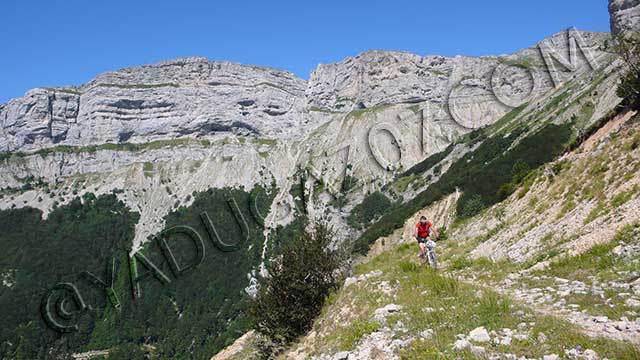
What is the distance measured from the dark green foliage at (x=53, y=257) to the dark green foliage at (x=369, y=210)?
262ft

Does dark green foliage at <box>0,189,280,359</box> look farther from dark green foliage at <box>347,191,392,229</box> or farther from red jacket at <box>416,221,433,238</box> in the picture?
red jacket at <box>416,221,433,238</box>

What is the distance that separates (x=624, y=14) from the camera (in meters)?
89.1

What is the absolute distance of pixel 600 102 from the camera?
59.6 meters

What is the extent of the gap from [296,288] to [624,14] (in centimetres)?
10783

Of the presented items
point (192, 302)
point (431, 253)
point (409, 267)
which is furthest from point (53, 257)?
point (431, 253)

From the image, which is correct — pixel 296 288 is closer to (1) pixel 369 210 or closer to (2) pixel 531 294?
(2) pixel 531 294

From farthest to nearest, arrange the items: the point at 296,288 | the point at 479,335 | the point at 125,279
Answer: the point at 125,279 → the point at 296,288 → the point at 479,335

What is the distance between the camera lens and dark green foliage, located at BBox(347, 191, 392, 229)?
108750 mm

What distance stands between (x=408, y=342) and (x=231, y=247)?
124035 millimetres

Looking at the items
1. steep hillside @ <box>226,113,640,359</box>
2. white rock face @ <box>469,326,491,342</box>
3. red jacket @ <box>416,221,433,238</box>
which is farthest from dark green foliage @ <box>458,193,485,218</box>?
white rock face @ <box>469,326,491,342</box>

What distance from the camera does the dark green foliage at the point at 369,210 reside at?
109 meters

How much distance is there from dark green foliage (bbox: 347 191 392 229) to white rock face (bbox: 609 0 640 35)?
62490 millimetres

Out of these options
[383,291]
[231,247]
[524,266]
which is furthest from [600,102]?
[231,247]

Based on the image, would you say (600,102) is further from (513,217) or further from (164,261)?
(164,261)
